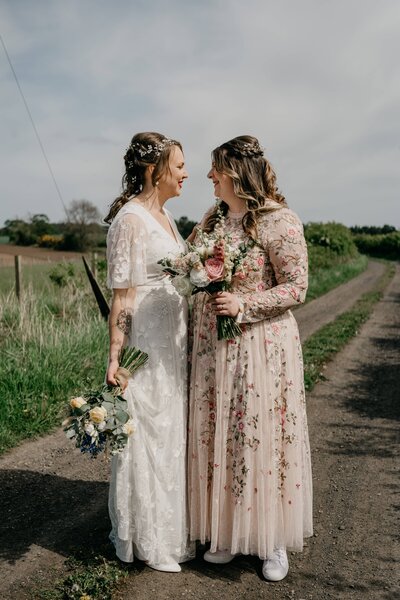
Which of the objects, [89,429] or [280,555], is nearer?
[89,429]

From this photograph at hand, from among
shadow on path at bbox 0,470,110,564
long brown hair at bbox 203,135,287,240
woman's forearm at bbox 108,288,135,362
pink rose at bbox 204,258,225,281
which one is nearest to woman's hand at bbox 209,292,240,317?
pink rose at bbox 204,258,225,281

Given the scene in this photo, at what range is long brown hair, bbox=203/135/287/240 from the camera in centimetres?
300

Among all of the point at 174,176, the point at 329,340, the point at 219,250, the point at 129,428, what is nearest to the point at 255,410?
the point at 129,428

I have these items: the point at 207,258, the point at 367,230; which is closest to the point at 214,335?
the point at 207,258

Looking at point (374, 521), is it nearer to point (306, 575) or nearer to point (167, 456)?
point (306, 575)

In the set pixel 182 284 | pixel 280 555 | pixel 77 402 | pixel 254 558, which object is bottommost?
pixel 254 558

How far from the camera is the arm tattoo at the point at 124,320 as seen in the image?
3086 millimetres

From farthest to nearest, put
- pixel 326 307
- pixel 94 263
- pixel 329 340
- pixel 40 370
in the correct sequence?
pixel 326 307 < pixel 94 263 < pixel 329 340 < pixel 40 370

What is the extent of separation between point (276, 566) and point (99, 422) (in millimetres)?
1315

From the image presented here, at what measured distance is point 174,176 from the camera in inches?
126

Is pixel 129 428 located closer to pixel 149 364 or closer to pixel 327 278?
pixel 149 364

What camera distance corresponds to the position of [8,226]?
50.1ft

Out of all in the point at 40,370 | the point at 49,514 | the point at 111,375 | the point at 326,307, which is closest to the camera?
the point at 111,375

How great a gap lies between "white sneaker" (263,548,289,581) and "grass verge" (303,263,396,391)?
3998mm
